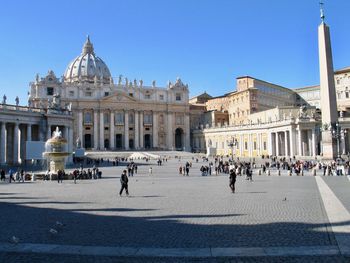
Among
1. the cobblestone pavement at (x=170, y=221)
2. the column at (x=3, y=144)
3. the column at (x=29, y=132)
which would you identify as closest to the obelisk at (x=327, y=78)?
the cobblestone pavement at (x=170, y=221)

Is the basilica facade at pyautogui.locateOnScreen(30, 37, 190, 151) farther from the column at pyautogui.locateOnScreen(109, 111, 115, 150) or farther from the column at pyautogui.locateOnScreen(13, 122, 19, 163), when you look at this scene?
the column at pyautogui.locateOnScreen(13, 122, 19, 163)

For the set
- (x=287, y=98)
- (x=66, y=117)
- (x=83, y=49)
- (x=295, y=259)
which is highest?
(x=83, y=49)

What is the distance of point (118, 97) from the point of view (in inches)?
3551

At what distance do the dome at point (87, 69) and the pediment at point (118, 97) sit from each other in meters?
20.1

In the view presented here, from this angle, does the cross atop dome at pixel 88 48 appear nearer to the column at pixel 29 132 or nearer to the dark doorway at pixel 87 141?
the dark doorway at pixel 87 141

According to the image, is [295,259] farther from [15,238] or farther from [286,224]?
[15,238]

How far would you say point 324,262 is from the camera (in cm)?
679

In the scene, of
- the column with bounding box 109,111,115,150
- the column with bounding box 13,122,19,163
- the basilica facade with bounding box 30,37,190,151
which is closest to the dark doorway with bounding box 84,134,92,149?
the basilica facade with bounding box 30,37,190,151

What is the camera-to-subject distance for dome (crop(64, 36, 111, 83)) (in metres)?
112

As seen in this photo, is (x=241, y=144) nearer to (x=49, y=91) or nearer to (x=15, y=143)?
(x=15, y=143)

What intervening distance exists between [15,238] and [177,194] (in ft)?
31.4

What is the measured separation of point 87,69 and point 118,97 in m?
27.7

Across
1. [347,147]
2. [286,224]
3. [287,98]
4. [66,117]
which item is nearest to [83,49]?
[287,98]

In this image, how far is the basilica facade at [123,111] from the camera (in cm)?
8719
